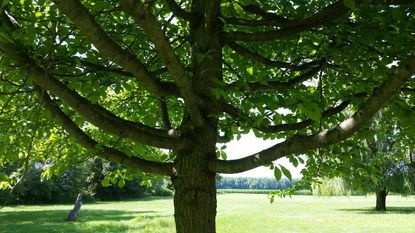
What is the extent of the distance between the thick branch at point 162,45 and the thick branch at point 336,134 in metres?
0.47

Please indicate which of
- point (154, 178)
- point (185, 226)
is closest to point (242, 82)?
point (185, 226)

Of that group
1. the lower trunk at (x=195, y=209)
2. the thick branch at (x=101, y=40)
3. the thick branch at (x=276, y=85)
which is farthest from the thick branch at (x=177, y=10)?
the lower trunk at (x=195, y=209)

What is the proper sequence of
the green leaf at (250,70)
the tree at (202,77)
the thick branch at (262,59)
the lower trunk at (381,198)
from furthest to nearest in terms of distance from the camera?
1. the lower trunk at (381,198)
2. the green leaf at (250,70)
3. the thick branch at (262,59)
4. the tree at (202,77)

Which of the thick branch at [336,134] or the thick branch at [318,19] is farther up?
the thick branch at [318,19]

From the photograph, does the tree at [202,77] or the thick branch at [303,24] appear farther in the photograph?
the thick branch at [303,24]

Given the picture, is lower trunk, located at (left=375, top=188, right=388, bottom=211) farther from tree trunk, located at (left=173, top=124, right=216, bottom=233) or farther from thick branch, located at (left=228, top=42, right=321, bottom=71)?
tree trunk, located at (left=173, top=124, right=216, bottom=233)

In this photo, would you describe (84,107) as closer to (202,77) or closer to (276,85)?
(202,77)

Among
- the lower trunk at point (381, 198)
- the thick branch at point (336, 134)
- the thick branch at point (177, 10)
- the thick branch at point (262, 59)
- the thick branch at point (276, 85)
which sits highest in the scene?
the thick branch at point (177, 10)

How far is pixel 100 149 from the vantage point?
10.3 feet

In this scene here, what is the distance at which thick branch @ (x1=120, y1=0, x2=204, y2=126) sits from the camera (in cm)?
186

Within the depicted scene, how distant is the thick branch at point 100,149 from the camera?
295cm

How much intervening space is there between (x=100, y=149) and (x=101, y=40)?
4.12ft

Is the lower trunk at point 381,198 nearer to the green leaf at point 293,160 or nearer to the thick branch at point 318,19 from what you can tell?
the thick branch at point 318,19

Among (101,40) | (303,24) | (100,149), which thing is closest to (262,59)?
(303,24)
